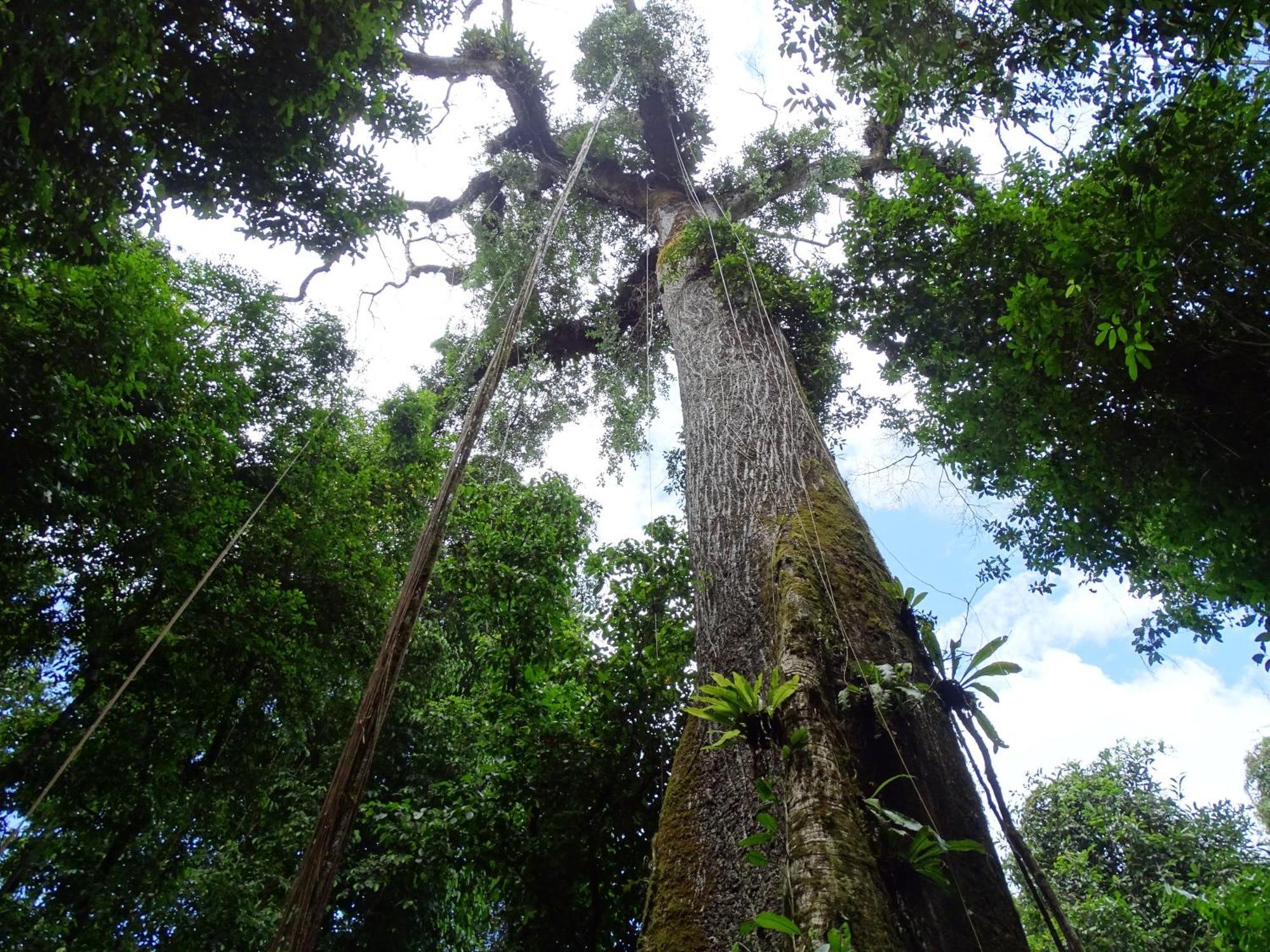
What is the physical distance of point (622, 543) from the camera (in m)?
4.67

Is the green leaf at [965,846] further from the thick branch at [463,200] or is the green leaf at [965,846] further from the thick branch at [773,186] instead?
the thick branch at [463,200]

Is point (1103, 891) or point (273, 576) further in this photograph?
point (1103, 891)

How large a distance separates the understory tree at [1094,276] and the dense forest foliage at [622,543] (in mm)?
25

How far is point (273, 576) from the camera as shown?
5.89 metres

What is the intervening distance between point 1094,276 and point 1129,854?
7.68m

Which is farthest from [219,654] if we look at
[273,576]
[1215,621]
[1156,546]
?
[1215,621]

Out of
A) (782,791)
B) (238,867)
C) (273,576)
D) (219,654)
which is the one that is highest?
(273,576)

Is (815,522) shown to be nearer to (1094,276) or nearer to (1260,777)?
(1094,276)

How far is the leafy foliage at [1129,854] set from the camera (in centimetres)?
625

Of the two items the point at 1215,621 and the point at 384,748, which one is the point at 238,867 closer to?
the point at 384,748

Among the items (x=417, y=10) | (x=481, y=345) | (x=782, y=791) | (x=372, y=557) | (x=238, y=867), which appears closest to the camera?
(x=782, y=791)

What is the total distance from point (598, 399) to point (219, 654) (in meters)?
6.13

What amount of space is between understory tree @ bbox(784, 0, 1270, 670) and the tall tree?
0.91m

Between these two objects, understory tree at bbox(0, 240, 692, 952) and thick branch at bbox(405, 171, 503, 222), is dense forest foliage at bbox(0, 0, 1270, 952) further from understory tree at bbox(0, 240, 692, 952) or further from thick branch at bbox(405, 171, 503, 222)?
thick branch at bbox(405, 171, 503, 222)
